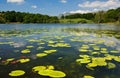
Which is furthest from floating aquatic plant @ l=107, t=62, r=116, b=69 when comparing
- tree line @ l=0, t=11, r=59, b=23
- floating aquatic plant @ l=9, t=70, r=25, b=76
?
tree line @ l=0, t=11, r=59, b=23

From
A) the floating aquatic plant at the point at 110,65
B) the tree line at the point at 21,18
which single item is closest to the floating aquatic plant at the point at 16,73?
the floating aquatic plant at the point at 110,65

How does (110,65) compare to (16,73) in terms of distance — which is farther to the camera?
(110,65)

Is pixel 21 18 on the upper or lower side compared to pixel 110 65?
upper

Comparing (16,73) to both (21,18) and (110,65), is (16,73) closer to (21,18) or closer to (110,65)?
(110,65)

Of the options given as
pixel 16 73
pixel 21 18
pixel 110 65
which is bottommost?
pixel 110 65

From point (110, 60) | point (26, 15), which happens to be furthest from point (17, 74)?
point (26, 15)

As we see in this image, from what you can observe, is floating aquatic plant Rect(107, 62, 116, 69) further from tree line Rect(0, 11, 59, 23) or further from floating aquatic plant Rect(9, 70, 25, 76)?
tree line Rect(0, 11, 59, 23)

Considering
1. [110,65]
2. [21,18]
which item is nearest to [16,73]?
[110,65]

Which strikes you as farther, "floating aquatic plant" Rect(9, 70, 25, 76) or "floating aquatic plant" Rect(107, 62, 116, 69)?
"floating aquatic plant" Rect(107, 62, 116, 69)

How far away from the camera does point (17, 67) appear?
19.1 feet

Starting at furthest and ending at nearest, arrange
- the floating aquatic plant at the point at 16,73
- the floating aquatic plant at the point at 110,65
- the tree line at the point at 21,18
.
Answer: the tree line at the point at 21,18 → the floating aquatic plant at the point at 110,65 → the floating aquatic plant at the point at 16,73

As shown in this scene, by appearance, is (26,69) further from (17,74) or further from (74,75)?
(74,75)

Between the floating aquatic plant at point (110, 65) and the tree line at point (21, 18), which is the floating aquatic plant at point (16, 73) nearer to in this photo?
the floating aquatic plant at point (110, 65)

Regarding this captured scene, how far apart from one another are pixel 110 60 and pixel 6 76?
3955mm
